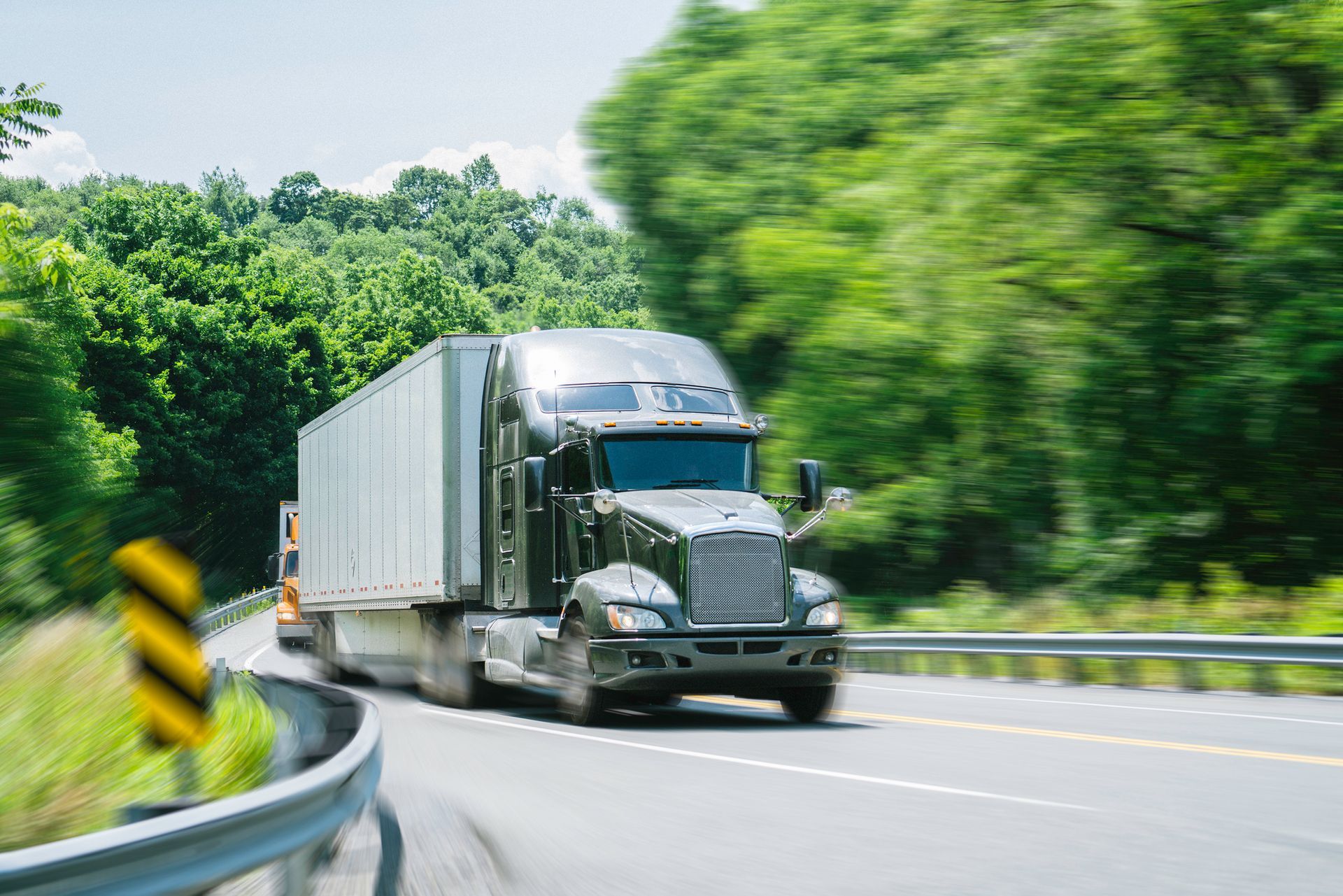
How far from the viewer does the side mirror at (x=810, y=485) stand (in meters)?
14.1

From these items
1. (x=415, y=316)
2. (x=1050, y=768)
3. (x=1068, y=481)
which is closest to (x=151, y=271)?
(x=415, y=316)

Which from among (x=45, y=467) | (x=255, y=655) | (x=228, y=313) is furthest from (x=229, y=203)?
(x=45, y=467)

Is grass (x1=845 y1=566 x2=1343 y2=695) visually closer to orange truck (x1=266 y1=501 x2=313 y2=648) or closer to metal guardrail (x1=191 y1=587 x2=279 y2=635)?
orange truck (x1=266 y1=501 x2=313 y2=648)

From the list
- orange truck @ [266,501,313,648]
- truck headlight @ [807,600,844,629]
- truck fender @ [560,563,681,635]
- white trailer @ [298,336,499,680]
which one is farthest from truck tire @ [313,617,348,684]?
truck headlight @ [807,600,844,629]

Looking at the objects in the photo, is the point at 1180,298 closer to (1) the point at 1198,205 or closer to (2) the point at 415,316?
(1) the point at 1198,205

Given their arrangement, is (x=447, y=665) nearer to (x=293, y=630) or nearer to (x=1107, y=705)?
(x=1107, y=705)

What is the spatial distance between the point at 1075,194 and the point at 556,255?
119m

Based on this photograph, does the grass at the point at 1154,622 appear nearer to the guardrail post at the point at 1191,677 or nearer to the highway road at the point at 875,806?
the guardrail post at the point at 1191,677

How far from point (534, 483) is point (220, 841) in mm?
9559

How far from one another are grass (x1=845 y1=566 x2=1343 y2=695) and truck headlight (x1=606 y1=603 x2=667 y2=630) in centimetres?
697

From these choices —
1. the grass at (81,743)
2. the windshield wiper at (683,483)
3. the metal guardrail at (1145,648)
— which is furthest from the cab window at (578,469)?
the grass at (81,743)

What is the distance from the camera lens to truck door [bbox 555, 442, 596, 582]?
13.9 m

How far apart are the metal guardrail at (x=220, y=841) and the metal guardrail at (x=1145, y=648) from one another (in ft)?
35.4

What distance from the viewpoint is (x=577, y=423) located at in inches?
555
